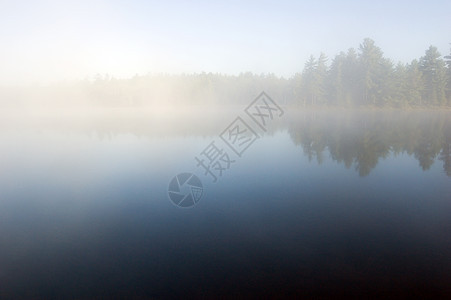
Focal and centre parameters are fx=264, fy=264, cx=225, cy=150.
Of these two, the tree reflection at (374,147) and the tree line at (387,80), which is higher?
the tree line at (387,80)

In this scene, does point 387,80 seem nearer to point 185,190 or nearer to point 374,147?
point 374,147

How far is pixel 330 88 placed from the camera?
69.2 metres

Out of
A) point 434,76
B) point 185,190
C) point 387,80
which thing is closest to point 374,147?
point 185,190

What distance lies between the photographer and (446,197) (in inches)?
379

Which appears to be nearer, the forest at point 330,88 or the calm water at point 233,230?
the calm water at point 233,230

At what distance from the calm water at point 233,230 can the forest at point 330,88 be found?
52324mm

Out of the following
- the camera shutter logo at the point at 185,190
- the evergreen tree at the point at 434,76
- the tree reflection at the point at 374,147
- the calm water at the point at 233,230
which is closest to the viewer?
the calm water at the point at 233,230

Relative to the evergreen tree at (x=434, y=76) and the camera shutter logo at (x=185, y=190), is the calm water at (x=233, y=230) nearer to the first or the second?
the camera shutter logo at (x=185, y=190)

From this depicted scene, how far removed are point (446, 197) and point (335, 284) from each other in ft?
24.2

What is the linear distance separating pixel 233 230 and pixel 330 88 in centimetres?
6986

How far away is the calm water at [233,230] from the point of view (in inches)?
213

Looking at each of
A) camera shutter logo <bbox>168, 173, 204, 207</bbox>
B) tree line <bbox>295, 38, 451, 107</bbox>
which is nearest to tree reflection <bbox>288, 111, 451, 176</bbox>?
camera shutter logo <bbox>168, 173, 204, 207</bbox>

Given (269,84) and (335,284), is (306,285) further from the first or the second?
(269,84)

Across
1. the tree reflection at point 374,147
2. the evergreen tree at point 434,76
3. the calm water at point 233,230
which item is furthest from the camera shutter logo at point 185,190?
the evergreen tree at point 434,76
